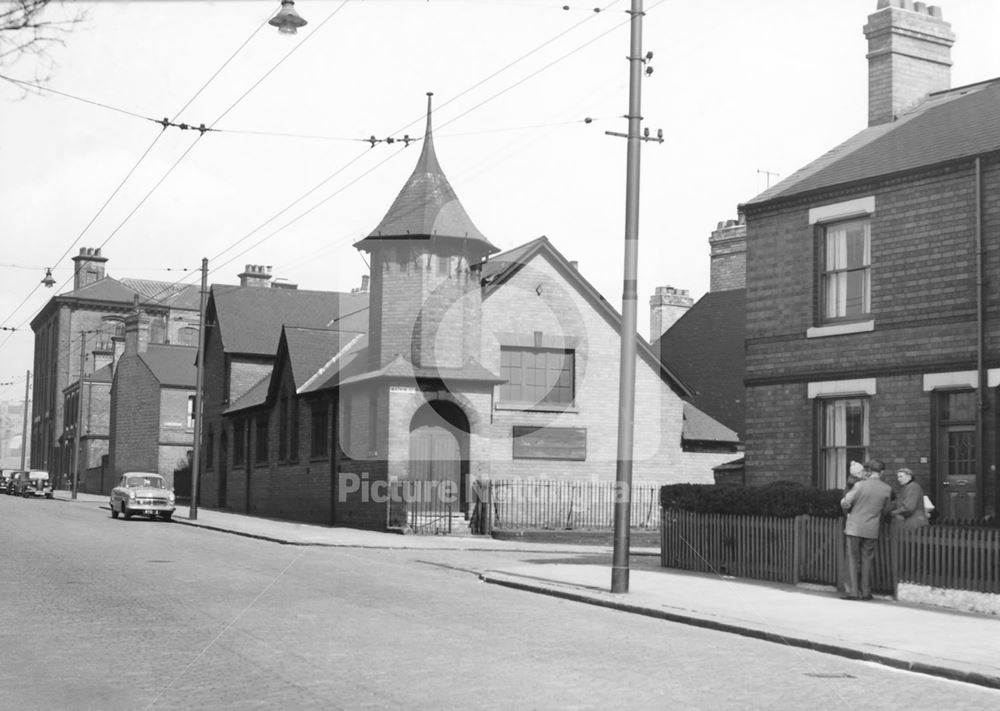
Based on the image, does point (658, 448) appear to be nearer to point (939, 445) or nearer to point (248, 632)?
point (939, 445)

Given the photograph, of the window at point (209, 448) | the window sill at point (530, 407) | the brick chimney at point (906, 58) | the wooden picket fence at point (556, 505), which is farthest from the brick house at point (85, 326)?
the brick chimney at point (906, 58)

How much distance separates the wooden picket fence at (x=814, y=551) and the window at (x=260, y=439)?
26.4 meters

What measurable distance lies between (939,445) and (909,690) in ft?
36.5

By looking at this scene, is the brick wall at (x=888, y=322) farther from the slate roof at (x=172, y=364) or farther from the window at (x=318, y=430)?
the slate roof at (x=172, y=364)

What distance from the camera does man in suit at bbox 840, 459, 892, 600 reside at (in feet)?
57.4

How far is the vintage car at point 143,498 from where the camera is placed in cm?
4000

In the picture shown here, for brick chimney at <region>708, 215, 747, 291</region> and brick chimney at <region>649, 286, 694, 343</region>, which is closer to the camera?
brick chimney at <region>708, 215, 747, 291</region>

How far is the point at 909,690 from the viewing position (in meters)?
10.6

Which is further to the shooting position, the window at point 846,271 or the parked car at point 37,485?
the parked car at point 37,485

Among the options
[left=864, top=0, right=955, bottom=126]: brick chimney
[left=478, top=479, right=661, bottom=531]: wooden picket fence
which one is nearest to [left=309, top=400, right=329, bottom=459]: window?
[left=478, top=479, right=661, bottom=531]: wooden picket fence

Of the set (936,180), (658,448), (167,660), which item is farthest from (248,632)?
(658,448)

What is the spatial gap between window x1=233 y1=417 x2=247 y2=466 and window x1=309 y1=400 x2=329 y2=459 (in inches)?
373

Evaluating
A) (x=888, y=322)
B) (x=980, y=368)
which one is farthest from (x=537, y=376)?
(x=980, y=368)

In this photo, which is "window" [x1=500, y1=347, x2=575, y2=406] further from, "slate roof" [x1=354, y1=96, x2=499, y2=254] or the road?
the road
